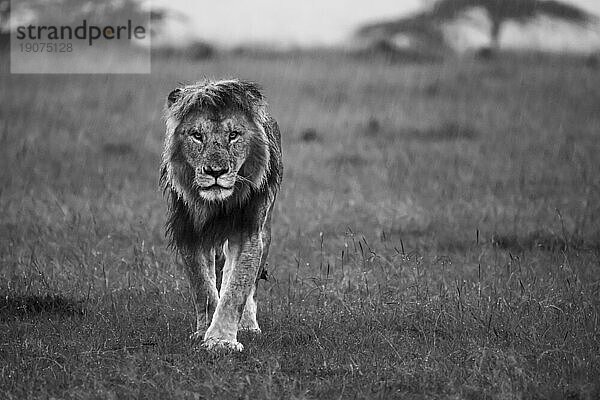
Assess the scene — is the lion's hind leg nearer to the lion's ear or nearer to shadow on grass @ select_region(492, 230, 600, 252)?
the lion's ear

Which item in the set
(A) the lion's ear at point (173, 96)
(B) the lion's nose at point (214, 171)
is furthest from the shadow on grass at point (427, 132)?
(B) the lion's nose at point (214, 171)

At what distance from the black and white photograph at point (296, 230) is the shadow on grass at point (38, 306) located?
0.02 meters

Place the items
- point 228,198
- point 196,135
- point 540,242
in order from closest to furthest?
point 196,135 < point 228,198 < point 540,242

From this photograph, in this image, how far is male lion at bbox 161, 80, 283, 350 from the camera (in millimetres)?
5628

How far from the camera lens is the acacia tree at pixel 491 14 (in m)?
20.8

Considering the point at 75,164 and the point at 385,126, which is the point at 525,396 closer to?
the point at 75,164

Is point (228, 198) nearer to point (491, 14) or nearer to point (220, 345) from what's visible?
point (220, 345)

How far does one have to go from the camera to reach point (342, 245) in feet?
28.5

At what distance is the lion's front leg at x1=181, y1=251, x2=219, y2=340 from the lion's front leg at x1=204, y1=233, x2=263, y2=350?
106mm

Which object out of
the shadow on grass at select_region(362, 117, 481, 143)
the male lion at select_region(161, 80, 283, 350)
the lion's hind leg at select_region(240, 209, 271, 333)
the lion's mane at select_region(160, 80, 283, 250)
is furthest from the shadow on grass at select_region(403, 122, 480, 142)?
the lion's mane at select_region(160, 80, 283, 250)

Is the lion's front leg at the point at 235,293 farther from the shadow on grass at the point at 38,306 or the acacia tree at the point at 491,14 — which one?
the acacia tree at the point at 491,14

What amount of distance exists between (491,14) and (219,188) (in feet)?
55.0

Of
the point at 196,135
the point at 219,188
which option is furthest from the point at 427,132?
the point at 219,188

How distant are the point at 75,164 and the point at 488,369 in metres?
8.08
